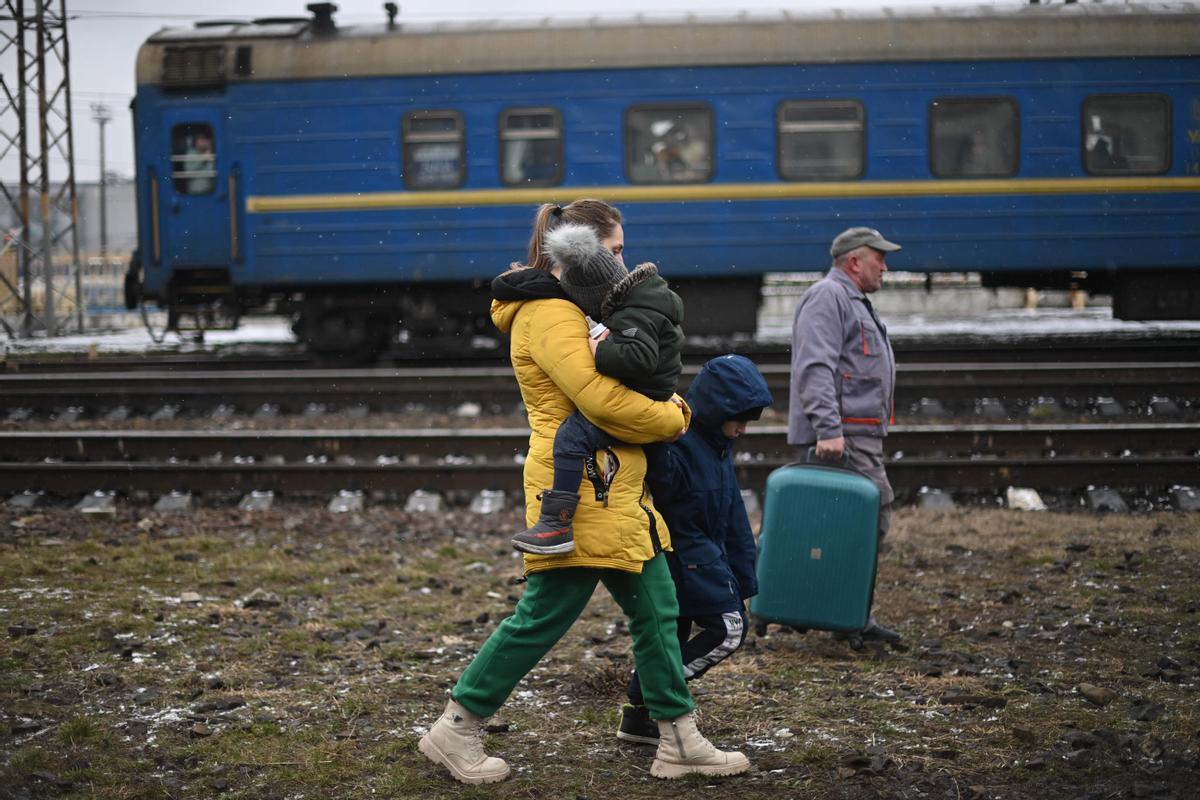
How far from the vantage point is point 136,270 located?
14141 mm

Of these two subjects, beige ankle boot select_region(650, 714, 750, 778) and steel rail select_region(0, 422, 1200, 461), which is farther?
steel rail select_region(0, 422, 1200, 461)

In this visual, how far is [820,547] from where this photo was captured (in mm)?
4871

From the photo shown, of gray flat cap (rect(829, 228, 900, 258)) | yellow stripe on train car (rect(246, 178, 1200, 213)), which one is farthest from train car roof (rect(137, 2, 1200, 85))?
gray flat cap (rect(829, 228, 900, 258))

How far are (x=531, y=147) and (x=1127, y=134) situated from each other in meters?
6.25

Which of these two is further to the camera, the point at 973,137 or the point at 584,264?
the point at 973,137

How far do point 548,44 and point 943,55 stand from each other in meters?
4.11

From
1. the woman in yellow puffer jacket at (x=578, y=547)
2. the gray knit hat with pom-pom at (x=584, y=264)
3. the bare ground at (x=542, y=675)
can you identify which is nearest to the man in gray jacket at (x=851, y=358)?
the bare ground at (x=542, y=675)

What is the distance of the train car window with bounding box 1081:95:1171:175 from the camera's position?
41.9 ft

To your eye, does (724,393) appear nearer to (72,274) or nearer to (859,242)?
(859,242)

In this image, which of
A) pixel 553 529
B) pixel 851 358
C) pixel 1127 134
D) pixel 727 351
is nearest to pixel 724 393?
pixel 553 529

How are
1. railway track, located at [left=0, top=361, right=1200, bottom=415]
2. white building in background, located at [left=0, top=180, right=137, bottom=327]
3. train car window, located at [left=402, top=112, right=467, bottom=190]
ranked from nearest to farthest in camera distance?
railway track, located at [left=0, top=361, right=1200, bottom=415]
train car window, located at [left=402, top=112, right=467, bottom=190]
white building in background, located at [left=0, top=180, right=137, bottom=327]

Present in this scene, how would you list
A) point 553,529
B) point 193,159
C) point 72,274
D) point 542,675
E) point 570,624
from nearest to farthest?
point 553,529 < point 570,624 < point 542,675 < point 193,159 < point 72,274

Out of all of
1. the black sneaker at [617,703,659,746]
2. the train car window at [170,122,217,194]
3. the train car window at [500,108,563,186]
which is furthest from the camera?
the train car window at [170,122,217,194]

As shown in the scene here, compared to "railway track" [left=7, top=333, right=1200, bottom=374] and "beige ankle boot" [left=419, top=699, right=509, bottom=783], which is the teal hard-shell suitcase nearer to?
"beige ankle boot" [left=419, top=699, right=509, bottom=783]
